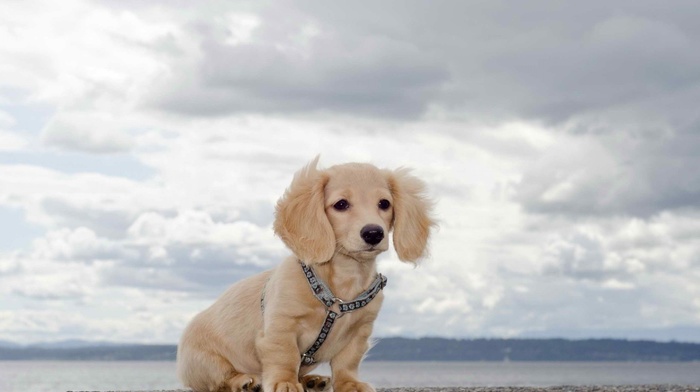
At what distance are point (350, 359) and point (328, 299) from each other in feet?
2.67

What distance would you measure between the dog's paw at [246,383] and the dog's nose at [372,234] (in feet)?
6.90

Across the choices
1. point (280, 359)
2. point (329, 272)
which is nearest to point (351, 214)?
point (329, 272)

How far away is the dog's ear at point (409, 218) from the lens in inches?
334

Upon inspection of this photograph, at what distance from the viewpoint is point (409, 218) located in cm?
855

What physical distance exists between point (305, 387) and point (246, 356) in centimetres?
66

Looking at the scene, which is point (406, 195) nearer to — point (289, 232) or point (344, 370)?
point (289, 232)

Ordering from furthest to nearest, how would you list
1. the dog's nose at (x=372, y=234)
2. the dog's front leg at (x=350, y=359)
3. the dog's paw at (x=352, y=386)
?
1. the dog's front leg at (x=350, y=359)
2. the dog's paw at (x=352, y=386)
3. the dog's nose at (x=372, y=234)

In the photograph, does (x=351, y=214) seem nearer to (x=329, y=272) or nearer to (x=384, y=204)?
(x=384, y=204)

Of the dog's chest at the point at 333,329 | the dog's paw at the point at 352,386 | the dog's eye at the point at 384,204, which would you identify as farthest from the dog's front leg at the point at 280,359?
the dog's eye at the point at 384,204

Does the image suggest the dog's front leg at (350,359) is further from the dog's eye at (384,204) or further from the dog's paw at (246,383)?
the dog's eye at (384,204)

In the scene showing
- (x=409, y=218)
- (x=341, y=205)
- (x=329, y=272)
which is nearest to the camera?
(x=341, y=205)

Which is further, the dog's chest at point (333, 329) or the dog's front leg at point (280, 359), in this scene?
the dog's chest at point (333, 329)

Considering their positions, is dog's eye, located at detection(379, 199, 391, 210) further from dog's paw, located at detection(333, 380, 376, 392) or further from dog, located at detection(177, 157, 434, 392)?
dog's paw, located at detection(333, 380, 376, 392)

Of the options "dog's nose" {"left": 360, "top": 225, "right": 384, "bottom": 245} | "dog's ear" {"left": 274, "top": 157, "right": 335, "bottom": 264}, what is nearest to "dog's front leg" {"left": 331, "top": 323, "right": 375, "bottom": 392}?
"dog's ear" {"left": 274, "top": 157, "right": 335, "bottom": 264}
